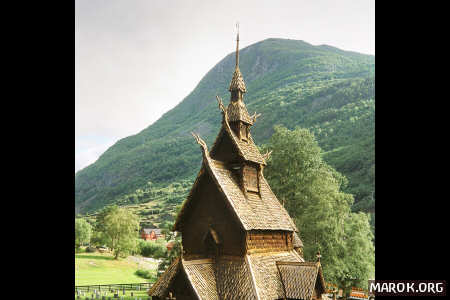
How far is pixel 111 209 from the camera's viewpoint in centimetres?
7375

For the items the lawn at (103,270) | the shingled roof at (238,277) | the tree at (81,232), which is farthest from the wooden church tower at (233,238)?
the tree at (81,232)

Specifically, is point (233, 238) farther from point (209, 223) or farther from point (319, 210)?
point (319, 210)

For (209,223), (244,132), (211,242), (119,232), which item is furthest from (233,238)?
(119,232)

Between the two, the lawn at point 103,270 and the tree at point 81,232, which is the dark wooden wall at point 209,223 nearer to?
the lawn at point 103,270

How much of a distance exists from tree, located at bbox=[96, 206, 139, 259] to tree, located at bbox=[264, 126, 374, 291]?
1777 inches

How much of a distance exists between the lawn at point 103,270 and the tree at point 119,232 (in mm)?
2737

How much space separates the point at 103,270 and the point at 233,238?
2117 inches

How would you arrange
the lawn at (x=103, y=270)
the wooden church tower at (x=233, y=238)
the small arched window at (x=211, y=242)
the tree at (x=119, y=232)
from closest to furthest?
the wooden church tower at (x=233, y=238)
the small arched window at (x=211, y=242)
the lawn at (x=103, y=270)
the tree at (x=119, y=232)

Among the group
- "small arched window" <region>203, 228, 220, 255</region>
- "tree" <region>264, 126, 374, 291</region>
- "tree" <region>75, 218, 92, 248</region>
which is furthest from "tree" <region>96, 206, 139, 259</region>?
"small arched window" <region>203, 228, 220, 255</region>

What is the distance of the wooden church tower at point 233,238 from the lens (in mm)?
14477

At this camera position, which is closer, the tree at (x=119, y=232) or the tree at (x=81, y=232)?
the tree at (x=119, y=232)

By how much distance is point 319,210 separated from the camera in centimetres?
3088

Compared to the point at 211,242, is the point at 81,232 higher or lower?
lower
